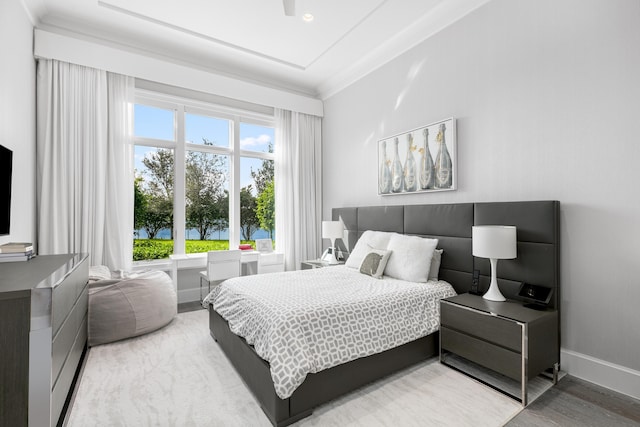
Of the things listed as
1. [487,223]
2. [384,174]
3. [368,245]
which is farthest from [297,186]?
[487,223]

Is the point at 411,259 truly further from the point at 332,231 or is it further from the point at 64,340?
the point at 64,340

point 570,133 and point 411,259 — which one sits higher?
point 570,133

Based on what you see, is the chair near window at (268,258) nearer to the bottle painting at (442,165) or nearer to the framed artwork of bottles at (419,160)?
the framed artwork of bottles at (419,160)

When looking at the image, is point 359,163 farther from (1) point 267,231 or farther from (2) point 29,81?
(2) point 29,81

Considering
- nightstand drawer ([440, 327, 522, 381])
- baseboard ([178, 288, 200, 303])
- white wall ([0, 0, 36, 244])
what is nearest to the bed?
nightstand drawer ([440, 327, 522, 381])

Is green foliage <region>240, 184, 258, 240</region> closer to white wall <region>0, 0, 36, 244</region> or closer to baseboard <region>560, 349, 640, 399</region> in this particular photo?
white wall <region>0, 0, 36, 244</region>

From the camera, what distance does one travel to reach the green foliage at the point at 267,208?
4852mm

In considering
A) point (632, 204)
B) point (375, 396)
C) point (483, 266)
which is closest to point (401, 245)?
point (483, 266)

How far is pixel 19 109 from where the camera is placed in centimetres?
271

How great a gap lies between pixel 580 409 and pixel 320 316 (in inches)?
65.2

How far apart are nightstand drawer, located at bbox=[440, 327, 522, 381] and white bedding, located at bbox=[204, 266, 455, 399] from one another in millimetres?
144

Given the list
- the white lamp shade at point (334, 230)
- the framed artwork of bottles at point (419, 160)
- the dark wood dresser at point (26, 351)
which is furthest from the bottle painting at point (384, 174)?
the dark wood dresser at point (26, 351)

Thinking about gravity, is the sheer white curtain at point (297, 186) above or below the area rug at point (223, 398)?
above

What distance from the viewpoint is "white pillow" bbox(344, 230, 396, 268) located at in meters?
3.30
